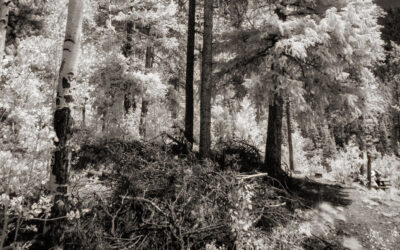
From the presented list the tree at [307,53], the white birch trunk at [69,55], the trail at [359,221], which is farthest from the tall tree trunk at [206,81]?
the white birch trunk at [69,55]

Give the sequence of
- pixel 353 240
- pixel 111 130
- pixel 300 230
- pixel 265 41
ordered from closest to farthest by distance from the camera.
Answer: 1. pixel 300 230
2. pixel 353 240
3. pixel 265 41
4. pixel 111 130

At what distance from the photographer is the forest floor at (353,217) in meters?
7.04

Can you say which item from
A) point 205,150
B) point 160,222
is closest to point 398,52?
point 205,150

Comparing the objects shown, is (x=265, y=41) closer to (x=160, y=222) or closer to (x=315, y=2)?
(x=315, y=2)

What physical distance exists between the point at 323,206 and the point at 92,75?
31.2 ft

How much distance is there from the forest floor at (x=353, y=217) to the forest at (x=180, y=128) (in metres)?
0.05

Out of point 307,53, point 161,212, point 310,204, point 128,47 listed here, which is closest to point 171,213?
point 161,212

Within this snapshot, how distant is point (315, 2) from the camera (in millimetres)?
9617

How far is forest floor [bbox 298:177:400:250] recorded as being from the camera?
7.04 m

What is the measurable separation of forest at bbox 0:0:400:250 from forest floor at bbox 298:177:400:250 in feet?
0.16

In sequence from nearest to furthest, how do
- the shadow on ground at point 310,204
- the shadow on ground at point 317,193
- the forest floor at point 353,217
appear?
the shadow on ground at point 310,204 < the forest floor at point 353,217 < the shadow on ground at point 317,193

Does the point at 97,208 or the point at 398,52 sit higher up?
the point at 398,52

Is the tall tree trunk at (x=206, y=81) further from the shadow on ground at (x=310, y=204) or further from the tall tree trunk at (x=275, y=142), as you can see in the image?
the shadow on ground at (x=310, y=204)

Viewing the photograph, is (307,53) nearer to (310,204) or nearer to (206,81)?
(206,81)
